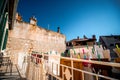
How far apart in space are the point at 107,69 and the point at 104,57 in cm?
278

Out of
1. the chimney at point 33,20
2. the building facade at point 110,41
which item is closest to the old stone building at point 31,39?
the chimney at point 33,20

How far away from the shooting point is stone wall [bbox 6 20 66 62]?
472 inches

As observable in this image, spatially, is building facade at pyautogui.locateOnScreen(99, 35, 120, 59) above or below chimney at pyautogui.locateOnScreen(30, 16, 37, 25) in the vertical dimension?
below

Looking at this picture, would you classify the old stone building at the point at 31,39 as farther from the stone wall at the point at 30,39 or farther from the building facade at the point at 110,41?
the building facade at the point at 110,41

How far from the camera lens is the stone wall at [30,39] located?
11990 mm

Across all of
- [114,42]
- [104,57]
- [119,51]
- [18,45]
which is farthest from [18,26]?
[114,42]

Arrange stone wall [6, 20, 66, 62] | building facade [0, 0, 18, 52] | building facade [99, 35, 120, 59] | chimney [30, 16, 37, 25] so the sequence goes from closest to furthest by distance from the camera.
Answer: building facade [0, 0, 18, 52]
stone wall [6, 20, 66, 62]
chimney [30, 16, 37, 25]
building facade [99, 35, 120, 59]

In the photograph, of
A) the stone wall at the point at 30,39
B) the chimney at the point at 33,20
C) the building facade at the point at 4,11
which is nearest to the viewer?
the building facade at the point at 4,11

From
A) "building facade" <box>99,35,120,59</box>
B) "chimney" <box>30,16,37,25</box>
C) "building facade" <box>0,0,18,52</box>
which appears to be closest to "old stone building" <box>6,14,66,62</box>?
"chimney" <box>30,16,37,25</box>

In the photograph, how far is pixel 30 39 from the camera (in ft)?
46.5

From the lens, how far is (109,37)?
85.7 feet

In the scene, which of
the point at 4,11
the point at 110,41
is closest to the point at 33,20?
the point at 4,11

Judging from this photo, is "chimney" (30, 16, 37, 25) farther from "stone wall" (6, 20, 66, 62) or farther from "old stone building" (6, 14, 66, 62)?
"stone wall" (6, 20, 66, 62)

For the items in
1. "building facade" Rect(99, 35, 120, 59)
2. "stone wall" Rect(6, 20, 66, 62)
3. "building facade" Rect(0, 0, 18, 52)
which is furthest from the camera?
"building facade" Rect(99, 35, 120, 59)
